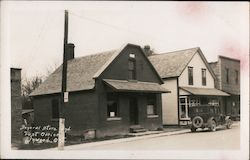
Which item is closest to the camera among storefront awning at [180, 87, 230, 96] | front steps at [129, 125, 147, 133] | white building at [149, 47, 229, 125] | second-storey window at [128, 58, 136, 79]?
front steps at [129, 125, 147, 133]

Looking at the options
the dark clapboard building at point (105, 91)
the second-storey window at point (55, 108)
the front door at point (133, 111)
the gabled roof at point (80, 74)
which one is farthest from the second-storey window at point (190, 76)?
the second-storey window at point (55, 108)

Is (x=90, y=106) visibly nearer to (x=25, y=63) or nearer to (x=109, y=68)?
(x=109, y=68)

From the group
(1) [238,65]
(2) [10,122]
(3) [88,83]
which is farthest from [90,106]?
(1) [238,65]

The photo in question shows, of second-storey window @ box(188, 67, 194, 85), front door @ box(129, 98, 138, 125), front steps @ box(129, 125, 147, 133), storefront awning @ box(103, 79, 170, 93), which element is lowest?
front steps @ box(129, 125, 147, 133)

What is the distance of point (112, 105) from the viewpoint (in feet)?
57.4

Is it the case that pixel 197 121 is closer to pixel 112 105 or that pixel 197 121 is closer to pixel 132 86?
pixel 132 86

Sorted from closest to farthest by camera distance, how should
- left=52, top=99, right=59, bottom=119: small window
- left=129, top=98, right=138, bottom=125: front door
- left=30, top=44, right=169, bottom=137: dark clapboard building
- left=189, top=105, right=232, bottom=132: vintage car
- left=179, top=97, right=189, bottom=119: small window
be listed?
left=52, top=99, right=59, bottom=119: small window
left=30, top=44, right=169, bottom=137: dark clapboard building
left=189, top=105, right=232, bottom=132: vintage car
left=129, top=98, right=138, bottom=125: front door
left=179, top=97, right=189, bottom=119: small window

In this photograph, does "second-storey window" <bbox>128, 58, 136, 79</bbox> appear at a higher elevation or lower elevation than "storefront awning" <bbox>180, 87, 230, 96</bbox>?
higher

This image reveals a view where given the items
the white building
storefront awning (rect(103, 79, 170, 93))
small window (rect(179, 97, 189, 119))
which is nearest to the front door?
storefront awning (rect(103, 79, 170, 93))

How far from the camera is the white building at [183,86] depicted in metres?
19.9

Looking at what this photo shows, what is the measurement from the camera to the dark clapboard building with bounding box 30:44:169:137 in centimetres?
1605

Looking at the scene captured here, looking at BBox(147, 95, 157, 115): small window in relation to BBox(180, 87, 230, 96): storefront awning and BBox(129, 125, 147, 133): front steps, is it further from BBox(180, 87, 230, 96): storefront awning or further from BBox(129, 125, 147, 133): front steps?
BBox(180, 87, 230, 96): storefront awning

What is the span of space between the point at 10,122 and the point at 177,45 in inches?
213

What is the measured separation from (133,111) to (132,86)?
59.4 inches
